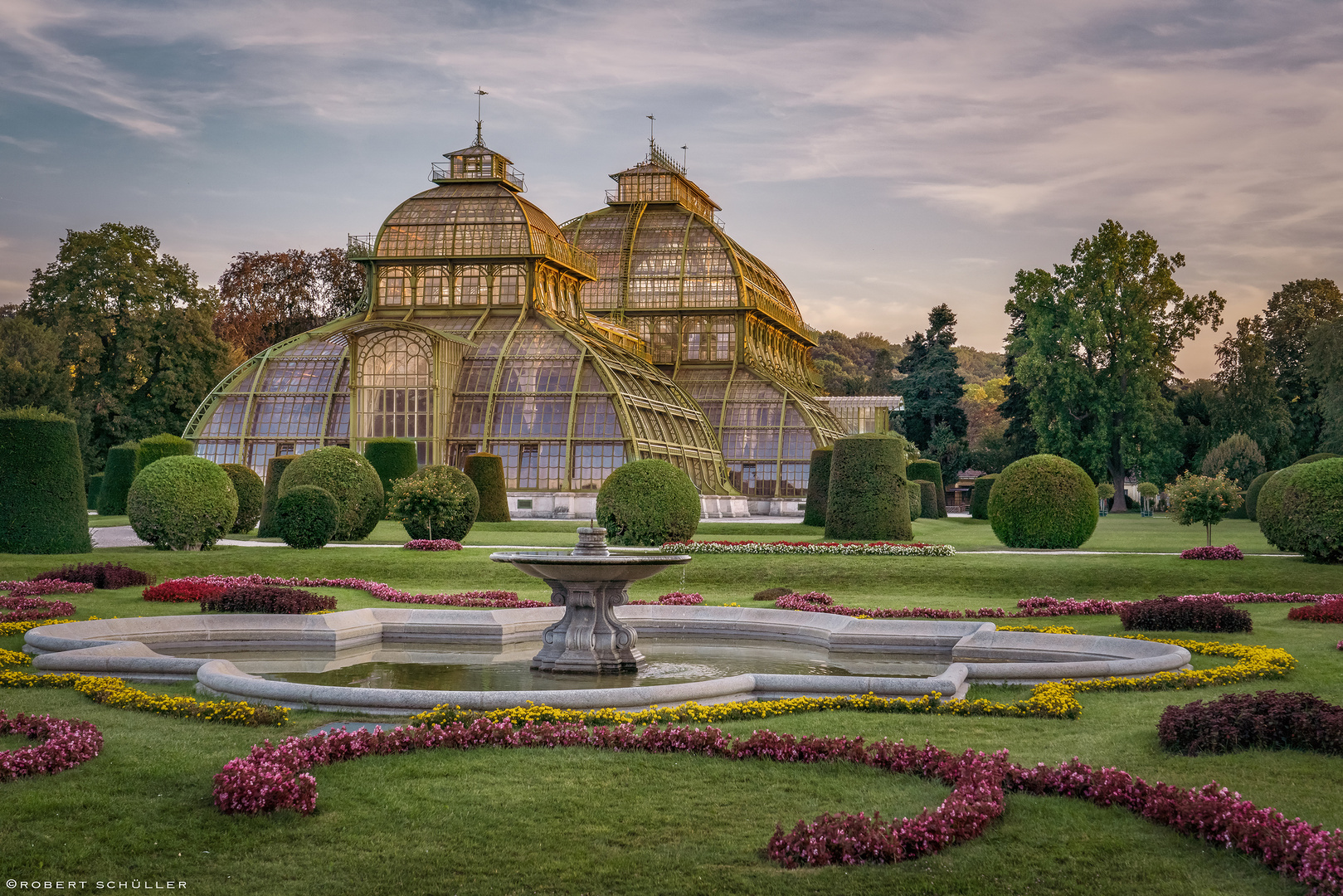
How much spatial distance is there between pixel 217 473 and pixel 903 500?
61.6 feet

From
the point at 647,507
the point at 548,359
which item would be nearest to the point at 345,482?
the point at 647,507

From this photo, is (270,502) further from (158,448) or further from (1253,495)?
(1253,495)

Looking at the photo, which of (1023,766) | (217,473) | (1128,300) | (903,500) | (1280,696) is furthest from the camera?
(1128,300)

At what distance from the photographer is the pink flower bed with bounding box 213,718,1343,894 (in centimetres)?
691

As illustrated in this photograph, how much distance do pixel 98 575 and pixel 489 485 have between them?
19.9 m

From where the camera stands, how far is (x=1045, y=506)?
31.0m

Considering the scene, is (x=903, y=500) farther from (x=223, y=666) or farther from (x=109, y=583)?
(x=223, y=666)

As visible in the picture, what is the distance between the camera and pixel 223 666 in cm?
1271

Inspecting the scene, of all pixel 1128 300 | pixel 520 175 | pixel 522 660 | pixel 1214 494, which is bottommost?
pixel 522 660

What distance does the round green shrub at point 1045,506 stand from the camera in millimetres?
30859

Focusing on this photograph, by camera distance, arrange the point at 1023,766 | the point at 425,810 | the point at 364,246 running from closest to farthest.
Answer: the point at 425,810, the point at 1023,766, the point at 364,246

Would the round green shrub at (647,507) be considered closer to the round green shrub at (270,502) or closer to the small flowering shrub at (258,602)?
the round green shrub at (270,502)

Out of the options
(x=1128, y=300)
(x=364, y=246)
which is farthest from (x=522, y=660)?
(x=1128, y=300)

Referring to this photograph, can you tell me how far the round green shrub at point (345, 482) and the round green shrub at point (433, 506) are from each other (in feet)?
2.29
